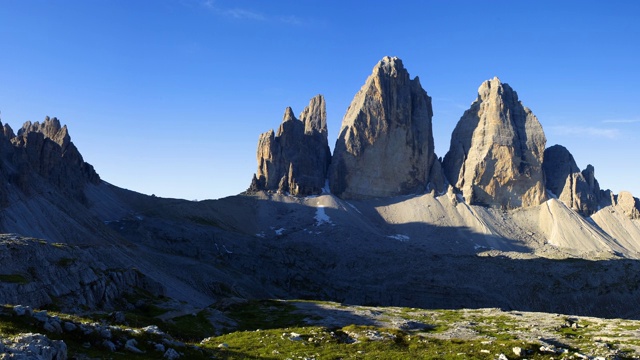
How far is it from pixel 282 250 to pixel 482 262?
67.0 m

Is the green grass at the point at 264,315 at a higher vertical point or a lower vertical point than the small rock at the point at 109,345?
lower

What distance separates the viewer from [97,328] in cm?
2900

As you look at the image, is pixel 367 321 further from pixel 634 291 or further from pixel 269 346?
pixel 634 291

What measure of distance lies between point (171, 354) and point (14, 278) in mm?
51893

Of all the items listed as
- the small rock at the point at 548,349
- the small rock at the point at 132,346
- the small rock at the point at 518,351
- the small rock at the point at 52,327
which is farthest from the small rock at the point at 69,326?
the small rock at the point at 548,349

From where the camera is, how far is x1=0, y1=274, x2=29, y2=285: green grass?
6906 cm

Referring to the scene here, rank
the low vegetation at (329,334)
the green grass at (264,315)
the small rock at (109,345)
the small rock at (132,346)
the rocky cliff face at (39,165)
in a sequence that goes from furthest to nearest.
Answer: the rocky cliff face at (39,165)
the green grass at (264,315)
the low vegetation at (329,334)
the small rock at (132,346)
the small rock at (109,345)

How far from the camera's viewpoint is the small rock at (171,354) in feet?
92.5

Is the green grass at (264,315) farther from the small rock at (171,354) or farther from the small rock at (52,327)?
the small rock at (52,327)

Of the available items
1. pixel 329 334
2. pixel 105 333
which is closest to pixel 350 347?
pixel 329 334

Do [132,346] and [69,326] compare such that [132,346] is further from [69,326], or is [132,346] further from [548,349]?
[548,349]

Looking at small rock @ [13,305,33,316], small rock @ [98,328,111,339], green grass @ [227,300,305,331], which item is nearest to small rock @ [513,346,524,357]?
small rock @ [98,328,111,339]

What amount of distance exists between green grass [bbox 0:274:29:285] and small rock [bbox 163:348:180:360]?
164 ft

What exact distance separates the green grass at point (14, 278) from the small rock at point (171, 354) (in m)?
50.0
